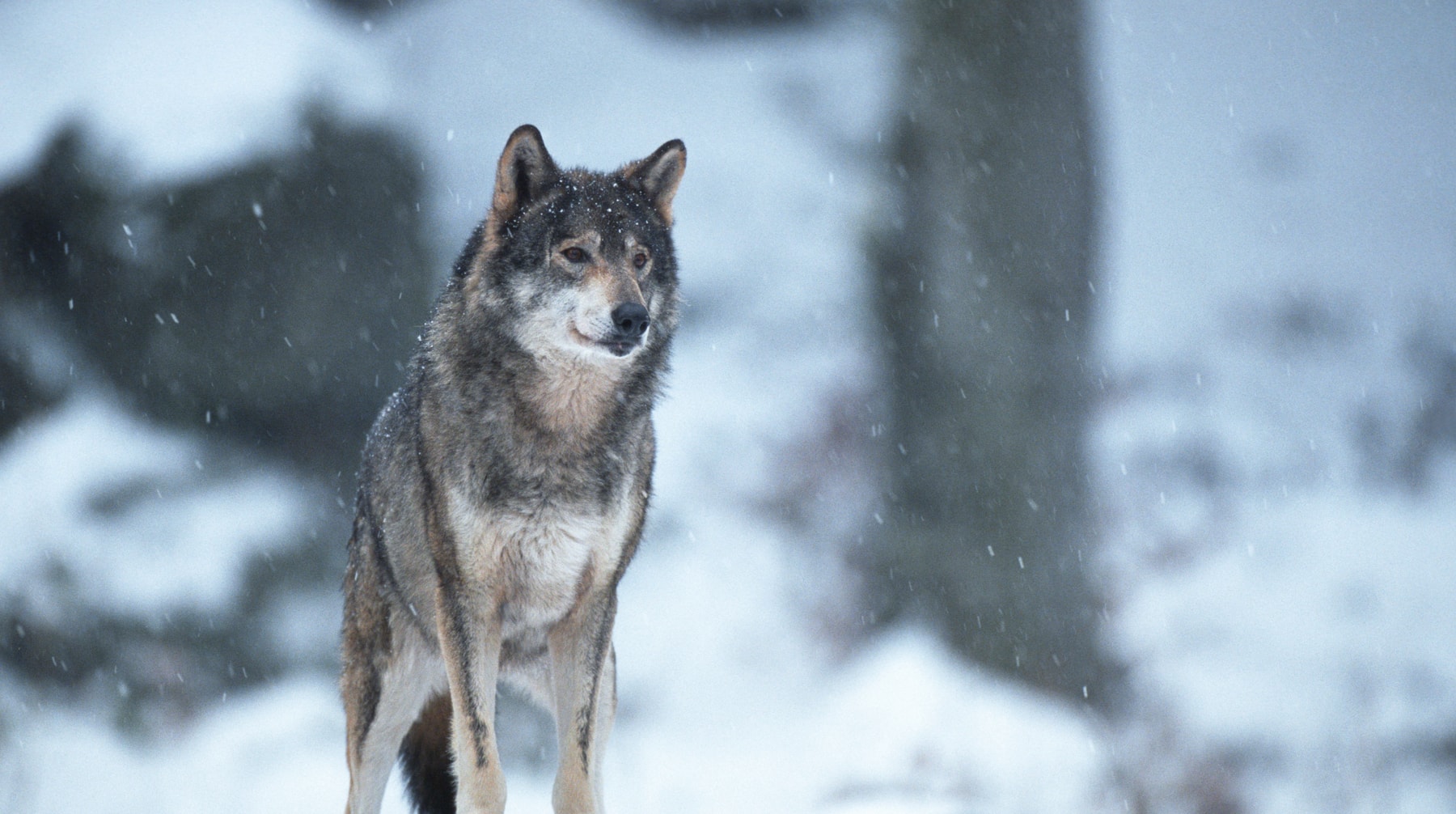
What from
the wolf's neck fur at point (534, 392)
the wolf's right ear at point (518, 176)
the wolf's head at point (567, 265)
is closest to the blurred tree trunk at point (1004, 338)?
the wolf's head at point (567, 265)

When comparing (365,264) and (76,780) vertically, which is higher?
(365,264)

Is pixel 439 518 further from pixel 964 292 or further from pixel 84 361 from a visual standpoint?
pixel 84 361

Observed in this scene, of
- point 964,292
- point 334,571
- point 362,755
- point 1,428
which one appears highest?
point 964,292

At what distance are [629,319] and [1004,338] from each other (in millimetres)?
3829

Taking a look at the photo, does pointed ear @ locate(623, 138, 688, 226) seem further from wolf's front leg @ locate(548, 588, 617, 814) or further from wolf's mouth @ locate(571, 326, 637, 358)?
wolf's front leg @ locate(548, 588, 617, 814)

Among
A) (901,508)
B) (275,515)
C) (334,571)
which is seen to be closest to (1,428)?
(275,515)

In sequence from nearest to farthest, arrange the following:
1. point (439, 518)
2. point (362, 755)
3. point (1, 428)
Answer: point (439, 518), point (362, 755), point (1, 428)

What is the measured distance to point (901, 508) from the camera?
6.89 m

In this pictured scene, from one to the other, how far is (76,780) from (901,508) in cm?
464

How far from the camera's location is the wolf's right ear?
3.26m

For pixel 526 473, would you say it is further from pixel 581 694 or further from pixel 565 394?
pixel 581 694

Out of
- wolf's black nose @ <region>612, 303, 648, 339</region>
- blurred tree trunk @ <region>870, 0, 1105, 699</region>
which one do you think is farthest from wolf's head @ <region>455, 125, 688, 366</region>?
blurred tree trunk @ <region>870, 0, 1105, 699</region>

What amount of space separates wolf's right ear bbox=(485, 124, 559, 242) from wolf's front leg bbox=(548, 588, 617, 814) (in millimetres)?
1087

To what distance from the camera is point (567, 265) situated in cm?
321
